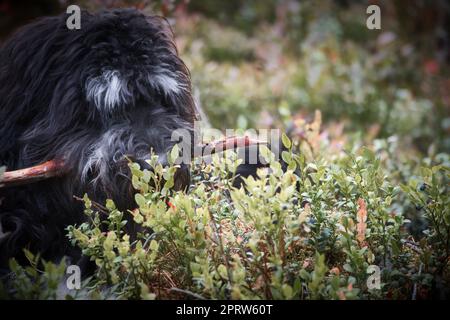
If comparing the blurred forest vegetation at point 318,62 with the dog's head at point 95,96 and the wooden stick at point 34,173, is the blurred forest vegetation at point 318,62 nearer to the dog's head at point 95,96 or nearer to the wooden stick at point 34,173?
the dog's head at point 95,96

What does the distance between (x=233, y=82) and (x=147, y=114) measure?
412cm

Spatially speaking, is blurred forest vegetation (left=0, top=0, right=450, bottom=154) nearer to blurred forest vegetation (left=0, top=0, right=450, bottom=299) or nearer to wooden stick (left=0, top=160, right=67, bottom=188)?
blurred forest vegetation (left=0, top=0, right=450, bottom=299)

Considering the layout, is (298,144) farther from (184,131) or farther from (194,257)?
(194,257)

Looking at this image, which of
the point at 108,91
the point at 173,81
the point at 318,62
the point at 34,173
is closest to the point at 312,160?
the point at 173,81

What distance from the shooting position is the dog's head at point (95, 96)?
2998 millimetres

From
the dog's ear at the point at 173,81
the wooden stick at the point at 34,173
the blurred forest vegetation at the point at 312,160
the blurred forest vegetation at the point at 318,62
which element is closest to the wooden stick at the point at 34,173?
the wooden stick at the point at 34,173

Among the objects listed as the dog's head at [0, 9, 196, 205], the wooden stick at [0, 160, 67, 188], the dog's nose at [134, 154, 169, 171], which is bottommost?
the wooden stick at [0, 160, 67, 188]

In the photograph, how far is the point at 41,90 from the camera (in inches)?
127

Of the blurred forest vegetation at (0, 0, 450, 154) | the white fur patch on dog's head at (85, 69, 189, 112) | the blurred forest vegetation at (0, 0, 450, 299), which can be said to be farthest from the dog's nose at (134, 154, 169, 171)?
the blurred forest vegetation at (0, 0, 450, 154)

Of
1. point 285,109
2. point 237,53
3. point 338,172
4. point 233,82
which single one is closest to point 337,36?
point 237,53

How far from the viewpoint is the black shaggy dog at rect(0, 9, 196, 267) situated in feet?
9.84

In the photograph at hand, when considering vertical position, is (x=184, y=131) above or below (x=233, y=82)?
below

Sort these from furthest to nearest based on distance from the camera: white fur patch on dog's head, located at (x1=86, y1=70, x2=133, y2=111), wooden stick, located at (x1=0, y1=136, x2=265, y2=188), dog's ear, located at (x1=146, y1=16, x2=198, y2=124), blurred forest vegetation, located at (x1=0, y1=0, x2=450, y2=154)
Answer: blurred forest vegetation, located at (x1=0, y1=0, x2=450, y2=154)
dog's ear, located at (x1=146, y1=16, x2=198, y2=124)
white fur patch on dog's head, located at (x1=86, y1=70, x2=133, y2=111)
wooden stick, located at (x1=0, y1=136, x2=265, y2=188)

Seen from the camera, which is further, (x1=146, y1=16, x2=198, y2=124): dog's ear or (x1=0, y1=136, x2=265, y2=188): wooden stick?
(x1=146, y1=16, x2=198, y2=124): dog's ear
